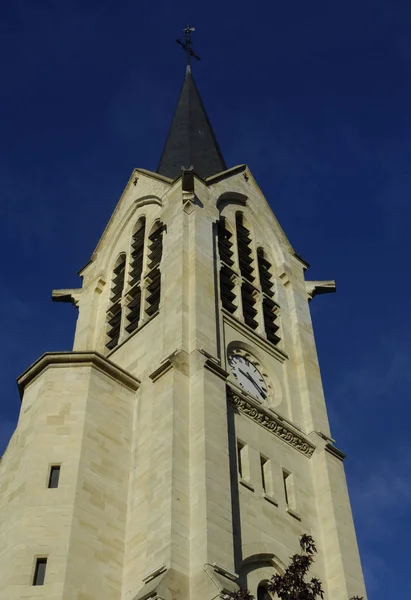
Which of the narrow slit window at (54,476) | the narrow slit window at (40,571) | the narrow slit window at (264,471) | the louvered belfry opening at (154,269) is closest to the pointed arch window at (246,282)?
the louvered belfry opening at (154,269)

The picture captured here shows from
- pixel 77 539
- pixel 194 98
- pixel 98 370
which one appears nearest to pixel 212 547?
pixel 77 539

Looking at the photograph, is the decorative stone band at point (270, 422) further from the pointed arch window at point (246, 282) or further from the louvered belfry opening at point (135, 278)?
the louvered belfry opening at point (135, 278)

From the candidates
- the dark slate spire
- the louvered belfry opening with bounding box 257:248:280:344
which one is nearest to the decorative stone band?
the louvered belfry opening with bounding box 257:248:280:344

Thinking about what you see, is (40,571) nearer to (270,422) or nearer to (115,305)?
(270,422)

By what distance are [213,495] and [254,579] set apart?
2.26 metres

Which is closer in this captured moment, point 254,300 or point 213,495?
point 213,495

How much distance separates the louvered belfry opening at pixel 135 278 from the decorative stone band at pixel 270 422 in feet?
17.6

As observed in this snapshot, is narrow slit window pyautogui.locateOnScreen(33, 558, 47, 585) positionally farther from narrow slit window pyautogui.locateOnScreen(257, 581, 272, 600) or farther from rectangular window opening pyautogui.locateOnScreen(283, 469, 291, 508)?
rectangular window opening pyautogui.locateOnScreen(283, 469, 291, 508)

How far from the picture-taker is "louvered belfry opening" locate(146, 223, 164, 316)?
27969mm

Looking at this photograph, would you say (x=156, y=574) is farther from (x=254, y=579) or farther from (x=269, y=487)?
(x=269, y=487)

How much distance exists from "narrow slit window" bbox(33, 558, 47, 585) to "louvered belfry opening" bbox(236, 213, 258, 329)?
36.1 ft

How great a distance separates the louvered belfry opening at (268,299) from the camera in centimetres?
2884

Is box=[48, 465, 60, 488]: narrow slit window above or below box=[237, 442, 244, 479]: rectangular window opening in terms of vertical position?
below

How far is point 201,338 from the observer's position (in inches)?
947
